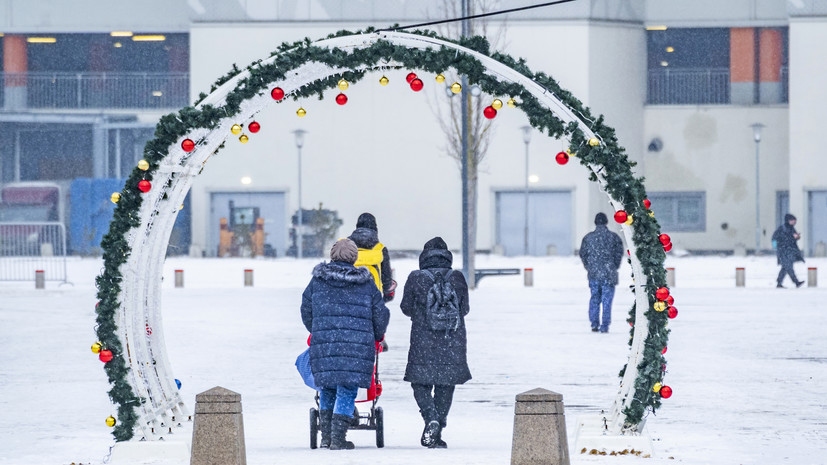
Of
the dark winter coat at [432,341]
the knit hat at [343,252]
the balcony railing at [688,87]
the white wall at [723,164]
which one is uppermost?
the balcony railing at [688,87]

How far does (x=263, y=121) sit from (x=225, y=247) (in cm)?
447

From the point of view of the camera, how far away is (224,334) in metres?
18.8

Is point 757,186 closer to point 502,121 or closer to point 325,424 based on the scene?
point 502,121

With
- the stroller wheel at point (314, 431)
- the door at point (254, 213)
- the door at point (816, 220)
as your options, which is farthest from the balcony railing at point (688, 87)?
the stroller wheel at point (314, 431)

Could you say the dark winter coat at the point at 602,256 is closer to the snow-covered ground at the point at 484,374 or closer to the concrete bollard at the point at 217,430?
the snow-covered ground at the point at 484,374

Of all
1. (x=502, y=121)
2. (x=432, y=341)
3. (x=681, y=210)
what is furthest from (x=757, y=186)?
(x=432, y=341)

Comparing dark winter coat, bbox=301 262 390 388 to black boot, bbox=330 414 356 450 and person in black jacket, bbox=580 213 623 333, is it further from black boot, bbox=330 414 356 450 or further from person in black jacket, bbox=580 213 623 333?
person in black jacket, bbox=580 213 623 333

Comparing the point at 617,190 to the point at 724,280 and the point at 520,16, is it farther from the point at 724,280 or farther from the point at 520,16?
the point at 520,16

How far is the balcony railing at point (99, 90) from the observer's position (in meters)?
47.3

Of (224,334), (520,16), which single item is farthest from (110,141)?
(224,334)

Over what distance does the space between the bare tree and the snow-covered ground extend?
4483 mm

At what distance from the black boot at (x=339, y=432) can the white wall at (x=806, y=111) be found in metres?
36.8

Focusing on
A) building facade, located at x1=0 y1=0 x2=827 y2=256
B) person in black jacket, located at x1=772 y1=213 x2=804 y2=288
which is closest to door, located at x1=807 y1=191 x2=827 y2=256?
building facade, located at x1=0 y1=0 x2=827 y2=256

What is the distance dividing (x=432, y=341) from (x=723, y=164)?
126ft
